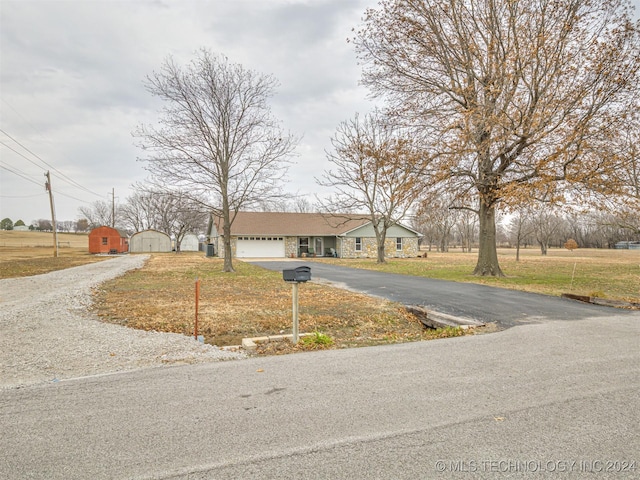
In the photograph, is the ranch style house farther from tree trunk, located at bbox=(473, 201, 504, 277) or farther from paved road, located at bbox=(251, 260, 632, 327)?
paved road, located at bbox=(251, 260, 632, 327)

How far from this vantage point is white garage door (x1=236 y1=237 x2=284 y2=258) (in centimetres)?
3762

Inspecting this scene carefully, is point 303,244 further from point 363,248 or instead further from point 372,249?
point 372,249

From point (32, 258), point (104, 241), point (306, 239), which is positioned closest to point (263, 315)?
point (306, 239)

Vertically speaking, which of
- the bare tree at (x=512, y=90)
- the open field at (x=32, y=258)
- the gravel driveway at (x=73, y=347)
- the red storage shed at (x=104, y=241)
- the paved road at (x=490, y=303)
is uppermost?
the bare tree at (x=512, y=90)

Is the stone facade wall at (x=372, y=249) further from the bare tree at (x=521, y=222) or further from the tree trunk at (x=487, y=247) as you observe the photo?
the tree trunk at (x=487, y=247)

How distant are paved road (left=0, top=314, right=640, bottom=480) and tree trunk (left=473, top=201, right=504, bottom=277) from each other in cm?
1305

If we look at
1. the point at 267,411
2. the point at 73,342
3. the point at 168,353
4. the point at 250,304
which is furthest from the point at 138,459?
the point at 250,304

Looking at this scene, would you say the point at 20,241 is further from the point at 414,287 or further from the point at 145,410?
the point at 145,410

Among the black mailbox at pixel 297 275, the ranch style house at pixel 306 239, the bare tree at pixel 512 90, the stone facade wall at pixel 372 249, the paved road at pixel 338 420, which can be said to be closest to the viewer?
the paved road at pixel 338 420

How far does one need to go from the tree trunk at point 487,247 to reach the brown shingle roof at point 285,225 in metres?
20.2

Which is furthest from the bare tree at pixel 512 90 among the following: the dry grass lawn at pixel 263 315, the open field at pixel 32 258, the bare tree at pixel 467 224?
the bare tree at pixel 467 224

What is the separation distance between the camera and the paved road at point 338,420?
8.05 feet

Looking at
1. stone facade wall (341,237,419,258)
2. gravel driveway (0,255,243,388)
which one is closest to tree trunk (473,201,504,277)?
gravel driveway (0,255,243,388)

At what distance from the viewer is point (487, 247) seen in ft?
57.6
